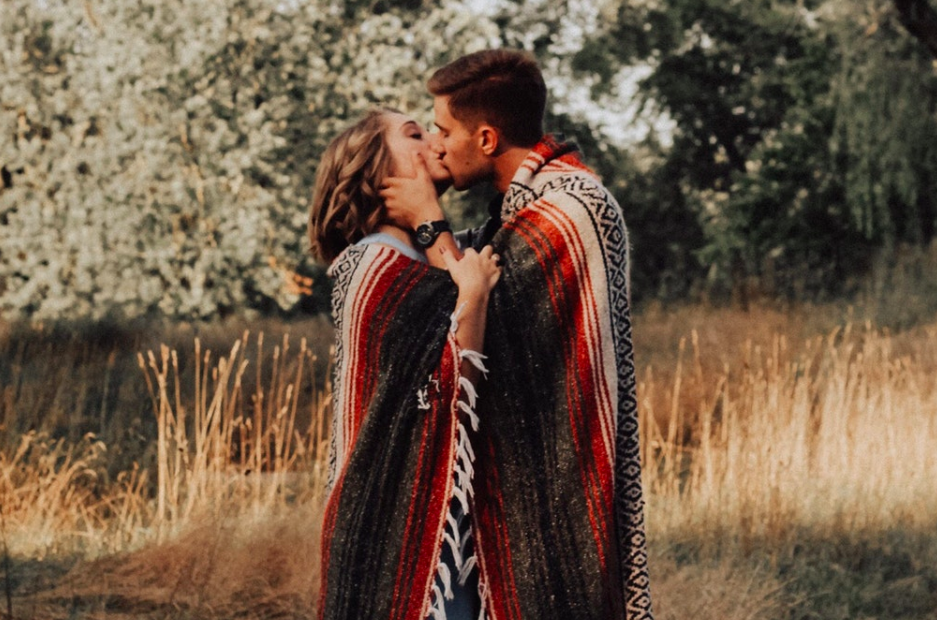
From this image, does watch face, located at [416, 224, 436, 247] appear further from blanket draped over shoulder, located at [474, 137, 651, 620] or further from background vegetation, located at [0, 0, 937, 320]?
background vegetation, located at [0, 0, 937, 320]

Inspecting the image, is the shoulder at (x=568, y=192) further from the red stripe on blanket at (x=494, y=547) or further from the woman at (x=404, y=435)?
the red stripe on blanket at (x=494, y=547)

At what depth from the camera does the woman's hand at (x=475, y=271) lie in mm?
2566

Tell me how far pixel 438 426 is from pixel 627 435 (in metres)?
0.43

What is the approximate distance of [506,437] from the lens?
264 centimetres

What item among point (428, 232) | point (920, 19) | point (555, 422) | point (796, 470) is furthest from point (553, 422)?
point (920, 19)

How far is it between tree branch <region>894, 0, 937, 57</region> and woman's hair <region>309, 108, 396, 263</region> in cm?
1189

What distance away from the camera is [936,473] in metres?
6.99

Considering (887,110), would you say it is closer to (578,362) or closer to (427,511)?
(578,362)

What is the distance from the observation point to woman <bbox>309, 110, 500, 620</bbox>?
2.57 meters

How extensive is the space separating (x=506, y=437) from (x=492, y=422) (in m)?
0.04

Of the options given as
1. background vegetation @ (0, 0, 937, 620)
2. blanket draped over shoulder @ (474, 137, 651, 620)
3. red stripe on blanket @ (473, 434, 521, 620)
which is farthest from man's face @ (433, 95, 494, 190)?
background vegetation @ (0, 0, 937, 620)

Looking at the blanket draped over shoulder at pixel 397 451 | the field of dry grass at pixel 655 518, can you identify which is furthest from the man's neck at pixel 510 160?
the field of dry grass at pixel 655 518

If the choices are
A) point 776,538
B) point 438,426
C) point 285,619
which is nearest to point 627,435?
Answer: point 438,426

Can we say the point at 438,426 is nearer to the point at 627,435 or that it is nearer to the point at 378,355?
the point at 378,355
